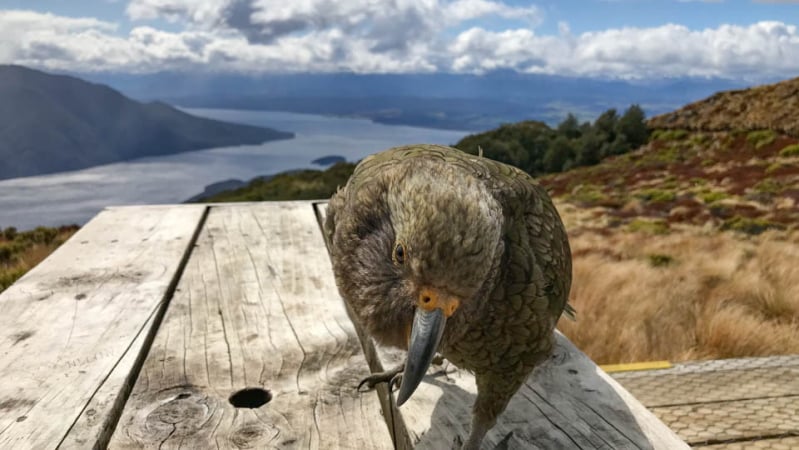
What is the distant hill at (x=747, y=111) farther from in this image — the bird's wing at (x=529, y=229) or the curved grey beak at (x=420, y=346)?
the curved grey beak at (x=420, y=346)

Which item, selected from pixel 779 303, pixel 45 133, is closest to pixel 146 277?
pixel 779 303

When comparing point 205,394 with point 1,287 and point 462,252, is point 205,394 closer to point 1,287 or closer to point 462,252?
point 462,252

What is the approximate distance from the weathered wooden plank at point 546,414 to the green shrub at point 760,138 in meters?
27.5

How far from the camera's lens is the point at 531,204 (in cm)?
187

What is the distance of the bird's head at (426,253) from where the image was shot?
52.3 inches

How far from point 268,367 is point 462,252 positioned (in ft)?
3.06

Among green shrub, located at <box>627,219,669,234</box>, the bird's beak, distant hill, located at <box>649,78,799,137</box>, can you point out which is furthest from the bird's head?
distant hill, located at <box>649,78,799,137</box>

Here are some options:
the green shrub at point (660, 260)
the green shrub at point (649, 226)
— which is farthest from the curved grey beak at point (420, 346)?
the green shrub at point (649, 226)

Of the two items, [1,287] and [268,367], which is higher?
[268,367]

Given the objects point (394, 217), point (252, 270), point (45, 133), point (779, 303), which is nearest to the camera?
point (394, 217)

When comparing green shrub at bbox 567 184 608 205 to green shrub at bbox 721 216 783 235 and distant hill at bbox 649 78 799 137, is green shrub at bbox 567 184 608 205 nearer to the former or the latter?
green shrub at bbox 721 216 783 235

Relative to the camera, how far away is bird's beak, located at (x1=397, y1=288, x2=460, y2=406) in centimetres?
130

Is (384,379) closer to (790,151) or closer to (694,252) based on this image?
(694,252)

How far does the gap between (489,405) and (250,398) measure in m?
0.74
